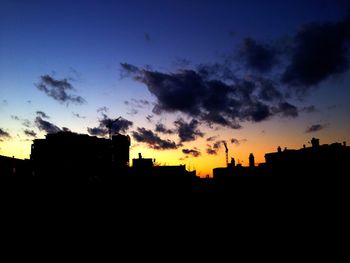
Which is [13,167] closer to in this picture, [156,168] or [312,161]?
[156,168]

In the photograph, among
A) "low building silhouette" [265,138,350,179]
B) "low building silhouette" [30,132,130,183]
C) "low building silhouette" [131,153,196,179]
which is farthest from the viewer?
"low building silhouette" [30,132,130,183]

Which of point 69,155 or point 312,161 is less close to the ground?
point 69,155

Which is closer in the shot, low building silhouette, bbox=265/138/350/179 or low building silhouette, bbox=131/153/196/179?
low building silhouette, bbox=265/138/350/179

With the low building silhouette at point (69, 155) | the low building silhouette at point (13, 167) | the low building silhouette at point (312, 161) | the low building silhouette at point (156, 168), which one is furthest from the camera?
the low building silhouette at point (69, 155)

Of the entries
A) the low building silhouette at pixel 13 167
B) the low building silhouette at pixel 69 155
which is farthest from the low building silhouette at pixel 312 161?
the low building silhouette at pixel 13 167

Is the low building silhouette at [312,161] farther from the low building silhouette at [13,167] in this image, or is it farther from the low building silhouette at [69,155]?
the low building silhouette at [13,167]

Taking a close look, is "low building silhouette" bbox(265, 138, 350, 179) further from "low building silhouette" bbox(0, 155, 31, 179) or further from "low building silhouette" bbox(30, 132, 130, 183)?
"low building silhouette" bbox(0, 155, 31, 179)

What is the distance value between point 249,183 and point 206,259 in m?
23.1

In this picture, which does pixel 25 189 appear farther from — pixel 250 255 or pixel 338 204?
pixel 338 204

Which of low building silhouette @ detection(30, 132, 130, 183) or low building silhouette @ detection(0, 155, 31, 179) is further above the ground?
low building silhouette @ detection(30, 132, 130, 183)

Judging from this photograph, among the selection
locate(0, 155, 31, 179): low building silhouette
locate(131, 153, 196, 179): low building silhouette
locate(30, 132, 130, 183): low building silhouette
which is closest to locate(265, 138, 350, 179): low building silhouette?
locate(131, 153, 196, 179): low building silhouette

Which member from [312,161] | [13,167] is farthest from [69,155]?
[312,161]

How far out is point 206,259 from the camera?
16.8 m

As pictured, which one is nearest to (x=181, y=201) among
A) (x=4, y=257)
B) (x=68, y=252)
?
(x=68, y=252)
